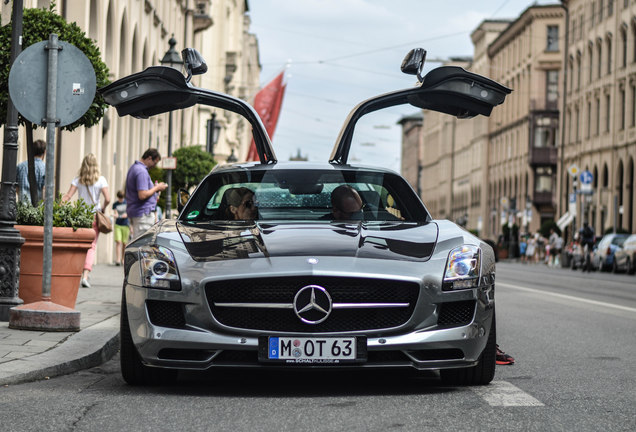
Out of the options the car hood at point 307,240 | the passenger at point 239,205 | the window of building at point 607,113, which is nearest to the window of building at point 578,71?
the window of building at point 607,113

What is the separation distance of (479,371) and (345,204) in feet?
5.41

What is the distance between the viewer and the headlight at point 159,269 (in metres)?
6.88

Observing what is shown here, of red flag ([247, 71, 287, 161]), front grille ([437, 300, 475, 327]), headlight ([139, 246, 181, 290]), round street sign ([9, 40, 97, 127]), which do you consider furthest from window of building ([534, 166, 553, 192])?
headlight ([139, 246, 181, 290])

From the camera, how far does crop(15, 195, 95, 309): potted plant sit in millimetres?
10953

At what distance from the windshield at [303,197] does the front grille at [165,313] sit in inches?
56.1

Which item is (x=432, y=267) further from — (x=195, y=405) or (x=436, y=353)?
(x=195, y=405)

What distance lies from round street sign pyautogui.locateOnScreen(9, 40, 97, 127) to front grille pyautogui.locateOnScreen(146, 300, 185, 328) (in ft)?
12.3

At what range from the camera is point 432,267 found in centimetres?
692

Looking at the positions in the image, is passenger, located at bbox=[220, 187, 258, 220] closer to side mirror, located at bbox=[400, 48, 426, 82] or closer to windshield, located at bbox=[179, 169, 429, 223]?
windshield, located at bbox=[179, 169, 429, 223]

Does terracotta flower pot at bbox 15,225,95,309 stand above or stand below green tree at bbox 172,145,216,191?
below

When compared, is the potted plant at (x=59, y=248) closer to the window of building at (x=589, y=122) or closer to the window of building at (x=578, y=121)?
the window of building at (x=589, y=122)

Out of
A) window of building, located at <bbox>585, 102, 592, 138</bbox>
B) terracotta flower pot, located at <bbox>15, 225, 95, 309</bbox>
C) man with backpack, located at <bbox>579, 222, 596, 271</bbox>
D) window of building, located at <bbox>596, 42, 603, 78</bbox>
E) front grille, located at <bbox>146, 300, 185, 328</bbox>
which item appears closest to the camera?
front grille, located at <bbox>146, 300, 185, 328</bbox>

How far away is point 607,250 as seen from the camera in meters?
45.4

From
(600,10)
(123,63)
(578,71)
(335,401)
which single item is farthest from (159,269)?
(578,71)
